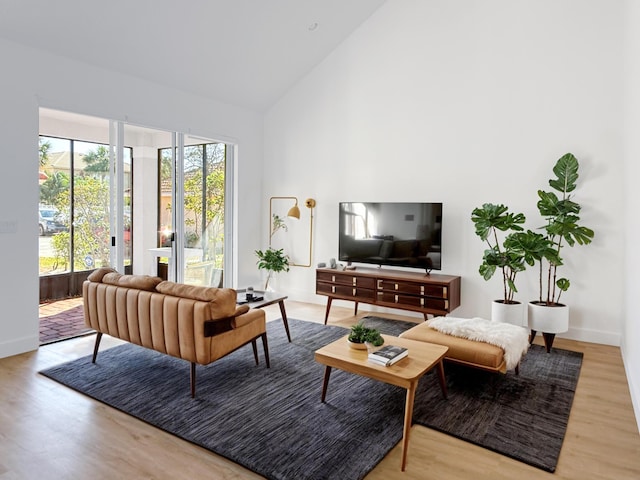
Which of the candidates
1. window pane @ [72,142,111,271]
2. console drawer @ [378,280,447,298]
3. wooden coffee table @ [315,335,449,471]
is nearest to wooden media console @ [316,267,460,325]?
console drawer @ [378,280,447,298]

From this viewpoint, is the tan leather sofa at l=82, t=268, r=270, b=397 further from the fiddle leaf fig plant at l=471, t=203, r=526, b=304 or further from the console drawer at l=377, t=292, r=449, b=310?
the fiddle leaf fig plant at l=471, t=203, r=526, b=304

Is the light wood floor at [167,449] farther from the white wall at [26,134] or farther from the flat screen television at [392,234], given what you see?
the flat screen television at [392,234]

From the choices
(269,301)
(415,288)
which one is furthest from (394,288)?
(269,301)

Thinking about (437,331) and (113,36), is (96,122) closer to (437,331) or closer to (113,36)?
(113,36)

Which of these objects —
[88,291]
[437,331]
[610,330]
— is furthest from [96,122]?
[610,330]

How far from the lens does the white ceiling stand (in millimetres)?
3918

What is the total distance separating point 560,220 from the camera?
14.0 feet

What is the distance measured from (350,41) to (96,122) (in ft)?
11.1

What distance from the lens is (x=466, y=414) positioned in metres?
2.95

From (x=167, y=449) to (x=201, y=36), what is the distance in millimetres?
4147

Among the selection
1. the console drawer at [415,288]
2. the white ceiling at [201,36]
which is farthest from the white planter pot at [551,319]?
the white ceiling at [201,36]

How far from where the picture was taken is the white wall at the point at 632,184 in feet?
10.1

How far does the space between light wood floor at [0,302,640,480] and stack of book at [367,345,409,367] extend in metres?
0.46

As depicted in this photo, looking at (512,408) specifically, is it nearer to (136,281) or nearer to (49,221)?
(136,281)
